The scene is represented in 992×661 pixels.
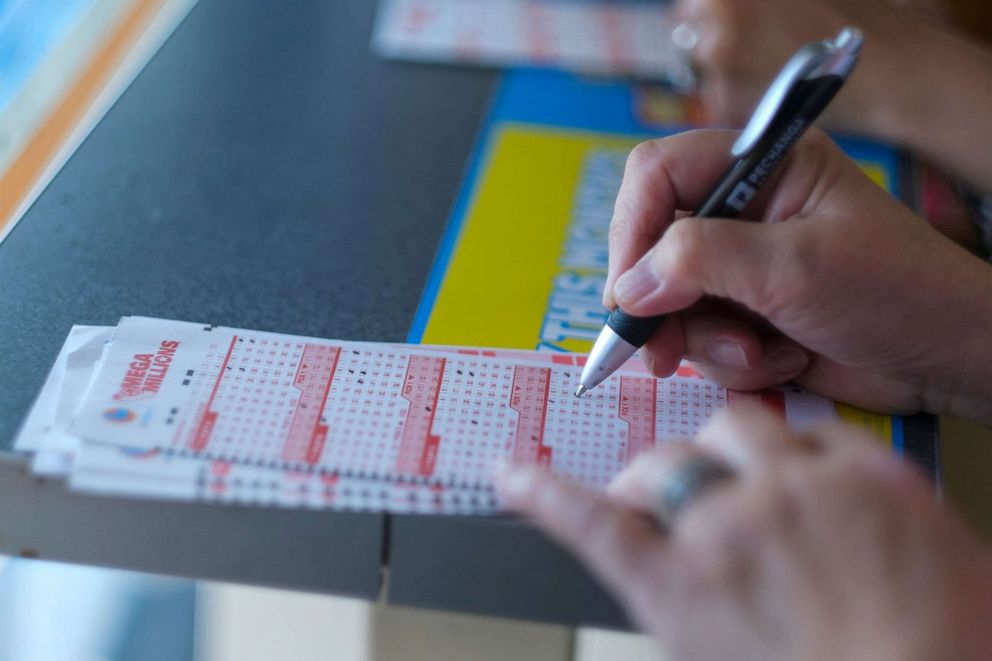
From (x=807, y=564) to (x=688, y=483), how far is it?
0.21 ft

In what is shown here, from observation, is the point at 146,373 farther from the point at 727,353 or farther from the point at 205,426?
the point at 727,353

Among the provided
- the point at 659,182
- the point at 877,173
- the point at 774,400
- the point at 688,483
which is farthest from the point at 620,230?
the point at 877,173

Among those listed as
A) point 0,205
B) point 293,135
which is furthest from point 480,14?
point 0,205

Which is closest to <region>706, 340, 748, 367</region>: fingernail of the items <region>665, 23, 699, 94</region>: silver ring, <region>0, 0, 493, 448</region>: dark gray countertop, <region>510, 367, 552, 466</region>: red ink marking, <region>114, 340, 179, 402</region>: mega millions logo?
<region>510, 367, 552, 466</region>: red ink marking

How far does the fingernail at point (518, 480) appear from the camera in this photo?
0.51 meters

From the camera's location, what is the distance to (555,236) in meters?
0.85

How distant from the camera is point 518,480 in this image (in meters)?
0.52

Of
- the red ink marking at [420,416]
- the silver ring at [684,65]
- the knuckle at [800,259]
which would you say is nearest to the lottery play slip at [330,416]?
the red ink marking at [420,416]

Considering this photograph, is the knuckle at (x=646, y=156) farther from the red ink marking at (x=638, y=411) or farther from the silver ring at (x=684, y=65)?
the silver ring at (x=684, y=65)

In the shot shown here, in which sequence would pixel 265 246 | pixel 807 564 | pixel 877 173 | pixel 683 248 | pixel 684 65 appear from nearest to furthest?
pixel 807 564 < pixel 683 248 < pixel 265 246 < pixel 877 173 < pixel 684 65

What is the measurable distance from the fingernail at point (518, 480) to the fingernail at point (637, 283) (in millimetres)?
141

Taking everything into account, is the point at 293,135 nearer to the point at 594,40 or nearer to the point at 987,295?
the point at 594,40

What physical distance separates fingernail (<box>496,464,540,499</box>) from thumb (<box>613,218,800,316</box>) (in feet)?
0.49

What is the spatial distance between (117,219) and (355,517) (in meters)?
0.39
